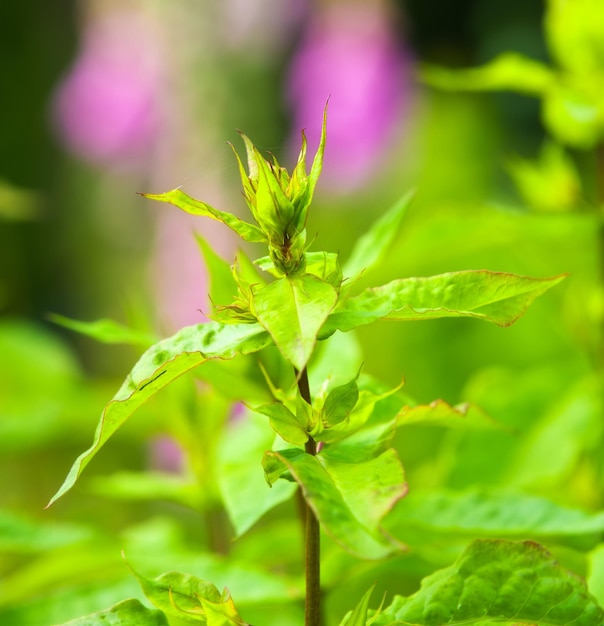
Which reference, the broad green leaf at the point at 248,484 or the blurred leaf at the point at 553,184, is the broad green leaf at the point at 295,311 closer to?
the broad green leaf at the point at 248,484

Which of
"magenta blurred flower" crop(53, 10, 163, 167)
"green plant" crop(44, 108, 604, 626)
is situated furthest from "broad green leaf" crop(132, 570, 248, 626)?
"magenta blurred flower" crop(53, 10, 163, 167)

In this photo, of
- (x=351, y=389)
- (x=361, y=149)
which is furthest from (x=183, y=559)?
(x=361, y=149)

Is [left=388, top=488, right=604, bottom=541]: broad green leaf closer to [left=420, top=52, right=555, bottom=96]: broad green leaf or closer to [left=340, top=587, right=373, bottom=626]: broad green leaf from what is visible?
[left=340, top=587, right=373, bottom=626]: broad green leaf

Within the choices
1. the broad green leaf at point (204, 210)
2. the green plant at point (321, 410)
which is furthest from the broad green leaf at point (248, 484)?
the broad green leaf at point (204, 210)

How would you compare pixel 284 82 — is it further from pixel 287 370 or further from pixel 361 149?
pixel 287 370

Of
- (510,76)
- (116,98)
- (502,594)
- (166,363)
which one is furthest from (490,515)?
(116,98)

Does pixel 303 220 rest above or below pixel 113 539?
above

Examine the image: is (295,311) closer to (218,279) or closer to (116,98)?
(218,279)
